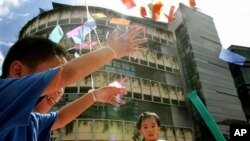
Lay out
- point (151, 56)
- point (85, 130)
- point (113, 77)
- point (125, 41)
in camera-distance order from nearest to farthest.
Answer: point (125, 41) < point (85, 130) < point (113, 77) < point (151, 56)

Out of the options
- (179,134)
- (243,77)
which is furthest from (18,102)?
(243,77)

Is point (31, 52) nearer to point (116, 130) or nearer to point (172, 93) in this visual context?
point (116, 130)

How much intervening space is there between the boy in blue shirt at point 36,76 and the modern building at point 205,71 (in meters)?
20.2

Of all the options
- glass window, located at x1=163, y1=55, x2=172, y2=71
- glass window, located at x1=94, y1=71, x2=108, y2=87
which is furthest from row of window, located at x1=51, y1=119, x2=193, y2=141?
glass window, located at x1=163, y1=55, x2=172, y2=71

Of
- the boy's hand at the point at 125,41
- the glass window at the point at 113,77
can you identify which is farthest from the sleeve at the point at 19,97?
the glass window at the point at 113,77

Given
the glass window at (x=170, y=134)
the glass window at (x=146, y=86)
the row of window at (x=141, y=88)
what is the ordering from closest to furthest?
the row of window at (x=141, y=88) → the glass window at (x=170, y=134) → the glass window at (x=146, y=86)

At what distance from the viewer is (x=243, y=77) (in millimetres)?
26859

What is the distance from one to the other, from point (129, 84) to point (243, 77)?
14281mm

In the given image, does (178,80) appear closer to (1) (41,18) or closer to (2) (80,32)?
(1) (41,18)

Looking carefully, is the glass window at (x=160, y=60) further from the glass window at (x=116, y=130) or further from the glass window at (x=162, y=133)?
the glass window at (x=116, y=130)

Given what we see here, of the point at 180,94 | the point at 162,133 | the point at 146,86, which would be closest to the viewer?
the point at 162,133

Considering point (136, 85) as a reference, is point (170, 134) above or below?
below

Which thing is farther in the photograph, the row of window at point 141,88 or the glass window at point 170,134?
the glass window at point 170,134

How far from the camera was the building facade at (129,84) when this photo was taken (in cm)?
1605
